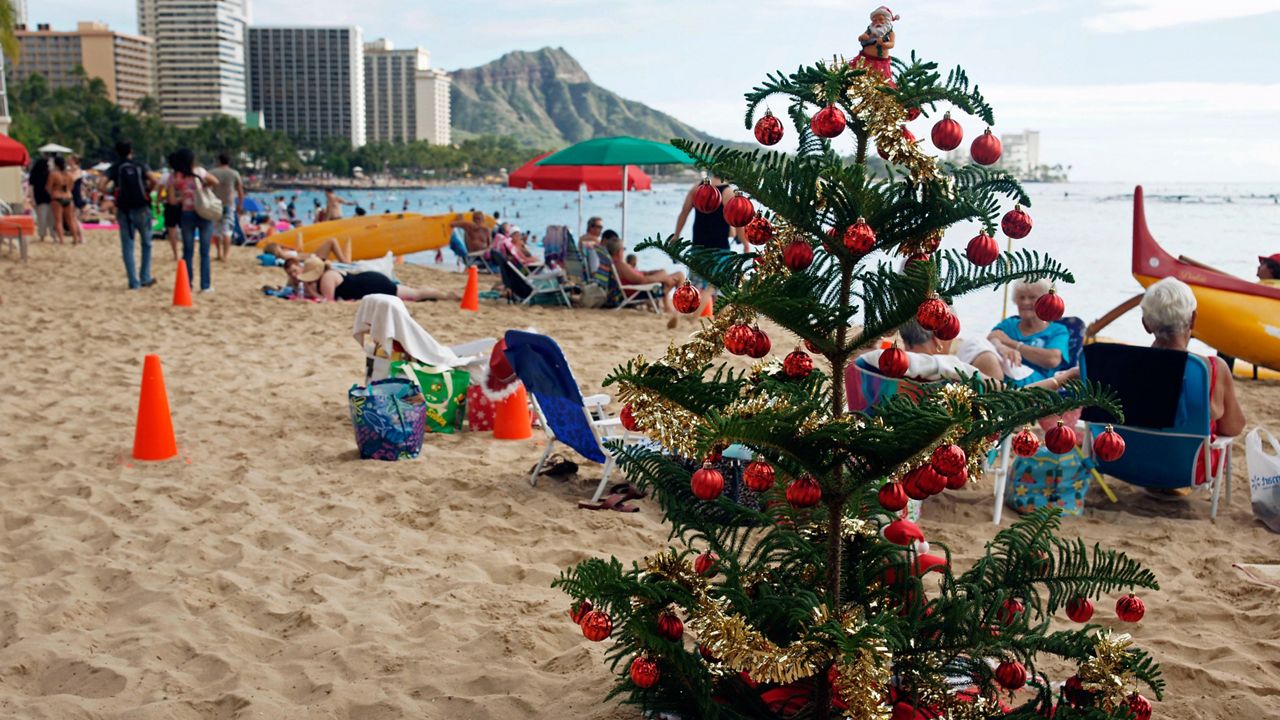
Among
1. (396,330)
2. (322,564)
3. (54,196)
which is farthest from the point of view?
(54,196)

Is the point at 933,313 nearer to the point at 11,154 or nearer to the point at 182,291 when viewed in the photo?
the point at 182,291


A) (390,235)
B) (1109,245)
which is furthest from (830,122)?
(1109,245)

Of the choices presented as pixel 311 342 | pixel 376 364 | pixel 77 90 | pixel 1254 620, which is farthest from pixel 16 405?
pixel 77 90

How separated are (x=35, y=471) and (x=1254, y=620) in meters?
5.34

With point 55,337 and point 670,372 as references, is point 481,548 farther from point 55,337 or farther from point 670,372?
point 55,337

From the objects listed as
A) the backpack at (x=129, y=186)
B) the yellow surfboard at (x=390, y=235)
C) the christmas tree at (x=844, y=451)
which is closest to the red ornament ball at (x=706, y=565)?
the christmas tree at (x=844, y=451)

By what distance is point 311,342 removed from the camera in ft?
29.0

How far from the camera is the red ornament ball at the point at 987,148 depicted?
2039 mm

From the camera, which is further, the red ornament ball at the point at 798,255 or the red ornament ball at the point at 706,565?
the red ornament ball at the point at 706,565

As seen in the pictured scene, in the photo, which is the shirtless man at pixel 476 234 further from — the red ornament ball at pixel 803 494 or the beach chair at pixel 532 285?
the red ornament ball at pixel 803 494

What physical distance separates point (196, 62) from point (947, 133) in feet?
657

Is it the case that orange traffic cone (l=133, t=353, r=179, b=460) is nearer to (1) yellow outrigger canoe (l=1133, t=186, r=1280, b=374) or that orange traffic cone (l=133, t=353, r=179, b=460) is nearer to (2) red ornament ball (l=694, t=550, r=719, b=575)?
(2) red ornament ball (l=694, t=550, r=719, b=575)

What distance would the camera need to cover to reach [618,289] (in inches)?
462

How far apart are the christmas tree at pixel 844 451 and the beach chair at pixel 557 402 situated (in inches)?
96.5
